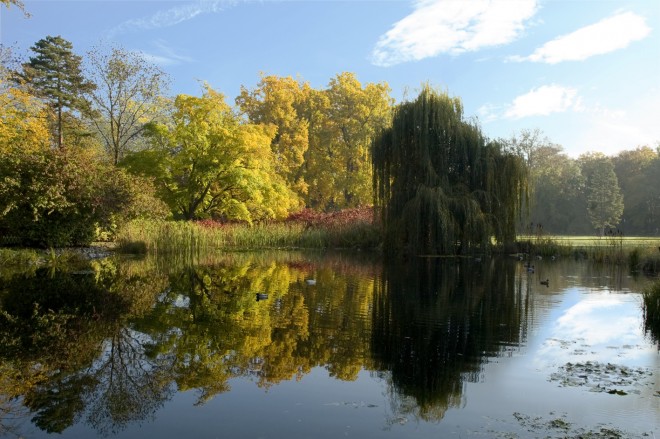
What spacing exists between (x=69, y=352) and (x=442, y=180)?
17473 mm

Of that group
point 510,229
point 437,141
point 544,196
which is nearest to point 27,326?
point 437,141

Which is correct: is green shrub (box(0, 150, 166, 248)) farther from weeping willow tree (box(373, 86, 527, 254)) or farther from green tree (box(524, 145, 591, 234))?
green tree (box(524, 145, 591, 234))

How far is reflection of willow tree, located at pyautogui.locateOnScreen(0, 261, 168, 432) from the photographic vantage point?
4.34 metres

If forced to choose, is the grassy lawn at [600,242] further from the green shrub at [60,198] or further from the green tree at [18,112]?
the green tree at [18,112]

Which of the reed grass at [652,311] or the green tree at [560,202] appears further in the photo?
the green tree at [560,202]

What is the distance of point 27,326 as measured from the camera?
23.3 feet

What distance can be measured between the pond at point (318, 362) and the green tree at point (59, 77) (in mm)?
27050

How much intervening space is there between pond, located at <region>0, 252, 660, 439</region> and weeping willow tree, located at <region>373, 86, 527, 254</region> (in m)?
9.39

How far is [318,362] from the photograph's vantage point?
5844mm

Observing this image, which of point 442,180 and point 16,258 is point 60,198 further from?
point 442,180

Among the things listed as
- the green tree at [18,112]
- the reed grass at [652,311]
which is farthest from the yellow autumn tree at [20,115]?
the reed grass at [652,311]

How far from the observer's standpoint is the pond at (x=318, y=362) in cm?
417

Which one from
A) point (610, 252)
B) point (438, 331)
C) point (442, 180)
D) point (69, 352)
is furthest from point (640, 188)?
point (69, 352)

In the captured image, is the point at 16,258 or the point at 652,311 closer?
the point at 652,311
